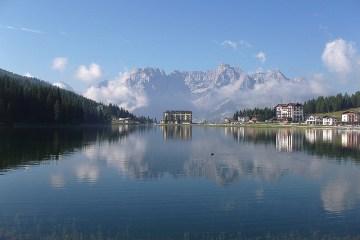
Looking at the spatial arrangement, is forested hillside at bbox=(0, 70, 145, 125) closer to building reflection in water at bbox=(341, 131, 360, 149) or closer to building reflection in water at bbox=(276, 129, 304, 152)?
building reflection in water at bbox=(276, 129, 304, 152)

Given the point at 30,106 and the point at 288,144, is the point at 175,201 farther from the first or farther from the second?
the point at 30,106

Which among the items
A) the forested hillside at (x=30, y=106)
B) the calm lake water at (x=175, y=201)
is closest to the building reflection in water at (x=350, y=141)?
the calm lake water at (x=175, y=201)

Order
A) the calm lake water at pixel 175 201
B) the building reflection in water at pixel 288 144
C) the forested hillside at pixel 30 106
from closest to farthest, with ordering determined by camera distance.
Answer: the calm lake water at pixel 175 201 → the building reflection in water at pixel 288 144 → the forested hillside at pixel 30 106

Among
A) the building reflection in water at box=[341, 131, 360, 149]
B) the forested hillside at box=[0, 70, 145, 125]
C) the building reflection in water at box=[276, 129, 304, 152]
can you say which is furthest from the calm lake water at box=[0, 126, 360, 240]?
the forested hillside at box=[0, 70, 145, 125]

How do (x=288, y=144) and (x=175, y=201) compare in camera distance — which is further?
(x=288, y=144)

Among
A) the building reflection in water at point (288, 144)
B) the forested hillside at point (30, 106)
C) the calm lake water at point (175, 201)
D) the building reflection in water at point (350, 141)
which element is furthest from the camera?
the forested hillside at point (30, 106)

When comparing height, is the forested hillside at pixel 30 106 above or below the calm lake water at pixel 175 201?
above

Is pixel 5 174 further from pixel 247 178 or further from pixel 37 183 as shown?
pixel 247 178

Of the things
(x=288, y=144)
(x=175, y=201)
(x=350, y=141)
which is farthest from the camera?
(x=350, y=141)

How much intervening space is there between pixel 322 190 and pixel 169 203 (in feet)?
45.5

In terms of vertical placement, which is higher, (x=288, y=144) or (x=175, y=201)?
(x=288, y=144)

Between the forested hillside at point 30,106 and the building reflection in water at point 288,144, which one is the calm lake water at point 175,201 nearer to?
the building reflection in water at point 288,144

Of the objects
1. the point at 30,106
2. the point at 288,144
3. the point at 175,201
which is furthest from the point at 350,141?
the point at 30,106

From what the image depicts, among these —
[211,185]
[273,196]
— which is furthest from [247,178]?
[273,196]
